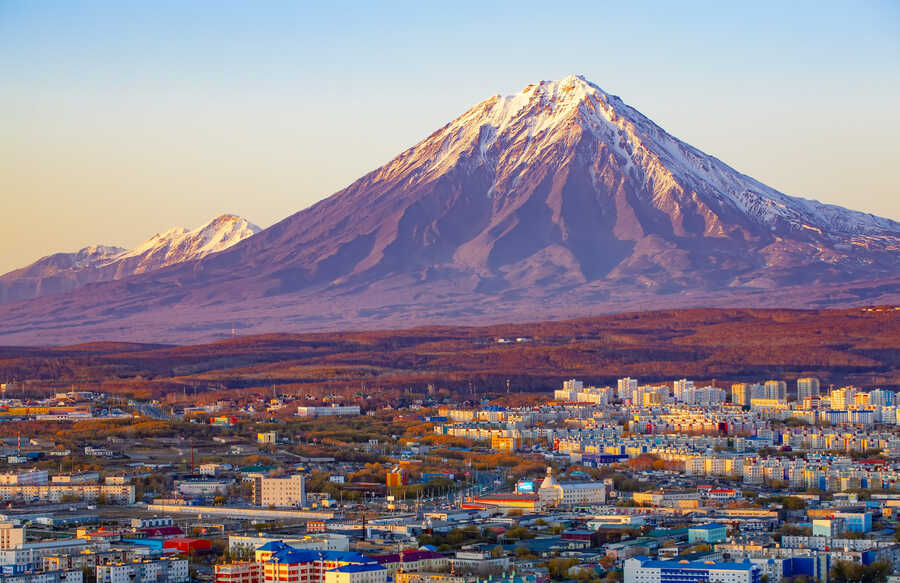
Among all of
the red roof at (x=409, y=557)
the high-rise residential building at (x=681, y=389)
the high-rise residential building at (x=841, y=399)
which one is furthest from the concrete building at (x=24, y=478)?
the high-rise residential building at (x=681, y=389)

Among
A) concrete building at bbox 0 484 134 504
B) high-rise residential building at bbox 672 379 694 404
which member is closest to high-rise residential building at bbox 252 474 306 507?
concrete building at bbox 0 484 134 504

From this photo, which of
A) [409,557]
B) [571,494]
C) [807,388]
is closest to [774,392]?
[807,388]

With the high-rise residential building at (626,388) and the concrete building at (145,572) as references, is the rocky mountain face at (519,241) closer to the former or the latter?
the high-rise residential building at (626,388)

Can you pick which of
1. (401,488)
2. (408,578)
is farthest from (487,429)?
(408,578)

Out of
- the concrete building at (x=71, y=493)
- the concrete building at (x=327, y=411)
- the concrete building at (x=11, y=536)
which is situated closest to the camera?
the concrete building at (x=11, y=536)

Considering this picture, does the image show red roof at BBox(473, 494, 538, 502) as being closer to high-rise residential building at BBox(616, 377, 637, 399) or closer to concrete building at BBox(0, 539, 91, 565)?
concrete building at BBox(0, 539, 91, 565)

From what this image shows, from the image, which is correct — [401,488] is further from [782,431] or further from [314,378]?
[314,378]
